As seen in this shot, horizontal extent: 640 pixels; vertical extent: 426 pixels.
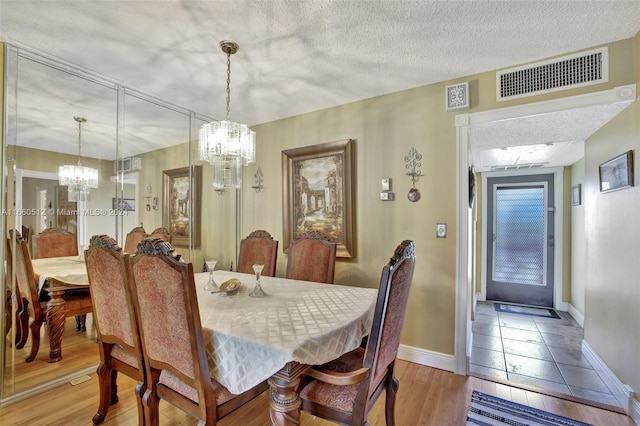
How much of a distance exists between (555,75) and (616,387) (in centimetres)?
232

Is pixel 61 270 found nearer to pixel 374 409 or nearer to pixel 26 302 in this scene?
pixel 26 302

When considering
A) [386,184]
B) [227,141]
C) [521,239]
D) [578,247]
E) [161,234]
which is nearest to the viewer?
[227,141]

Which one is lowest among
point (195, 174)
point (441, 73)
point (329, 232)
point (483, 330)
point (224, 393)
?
Answer: point (483, 330)

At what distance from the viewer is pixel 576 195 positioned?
3830mm

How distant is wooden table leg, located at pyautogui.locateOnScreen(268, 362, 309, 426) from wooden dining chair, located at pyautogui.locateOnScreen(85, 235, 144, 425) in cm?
75

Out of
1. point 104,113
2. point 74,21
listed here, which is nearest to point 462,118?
point 74,21

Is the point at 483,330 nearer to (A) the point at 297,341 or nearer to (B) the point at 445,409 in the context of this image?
(B) the point at 445,409

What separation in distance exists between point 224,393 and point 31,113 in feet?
8.27

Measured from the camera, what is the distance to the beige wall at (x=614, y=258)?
1.89m

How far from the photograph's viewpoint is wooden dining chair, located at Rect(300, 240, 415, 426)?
1.24 meters

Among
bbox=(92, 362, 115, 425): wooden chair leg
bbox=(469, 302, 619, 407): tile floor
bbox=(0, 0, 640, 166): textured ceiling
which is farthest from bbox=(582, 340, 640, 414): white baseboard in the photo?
bbox=(92, 362, 115, 425): wooden chair leg

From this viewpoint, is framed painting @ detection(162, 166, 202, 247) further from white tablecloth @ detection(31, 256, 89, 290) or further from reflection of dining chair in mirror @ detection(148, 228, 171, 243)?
white tablecloth @ detection(31, 256, 89, 290)

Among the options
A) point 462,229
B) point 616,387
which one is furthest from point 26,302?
point 616,387

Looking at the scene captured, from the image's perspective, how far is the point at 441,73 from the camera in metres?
2.42
